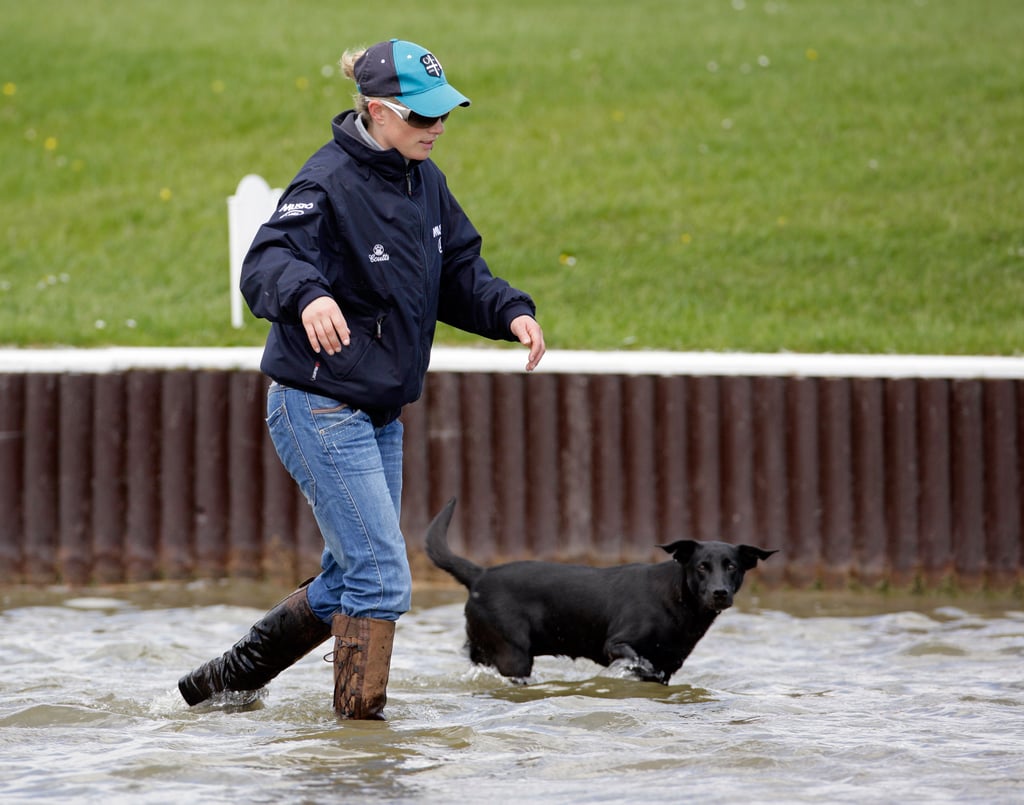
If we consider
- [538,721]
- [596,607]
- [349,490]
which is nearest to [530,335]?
[349,490]

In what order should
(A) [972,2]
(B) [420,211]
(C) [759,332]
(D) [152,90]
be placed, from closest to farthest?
(B) [420,211], (C) [759,332], (D) [152,90], (A) [972,2]

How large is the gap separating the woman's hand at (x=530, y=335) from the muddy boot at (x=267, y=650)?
3.67 feet

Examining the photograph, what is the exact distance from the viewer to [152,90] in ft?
47.0

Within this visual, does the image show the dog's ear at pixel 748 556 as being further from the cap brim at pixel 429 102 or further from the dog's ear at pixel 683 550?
the cap brim at pixel 429 102

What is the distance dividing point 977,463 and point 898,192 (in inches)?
174

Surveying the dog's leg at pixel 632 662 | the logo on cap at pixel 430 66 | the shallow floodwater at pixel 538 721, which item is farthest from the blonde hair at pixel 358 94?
the dog's leg at pixel 632 662

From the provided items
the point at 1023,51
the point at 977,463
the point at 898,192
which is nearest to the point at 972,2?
the point at 1023,51

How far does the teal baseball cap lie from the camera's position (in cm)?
426

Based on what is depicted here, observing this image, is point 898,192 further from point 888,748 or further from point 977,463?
point 888,748

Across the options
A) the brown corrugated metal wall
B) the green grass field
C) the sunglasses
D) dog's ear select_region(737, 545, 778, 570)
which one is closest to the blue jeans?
the sunglasses

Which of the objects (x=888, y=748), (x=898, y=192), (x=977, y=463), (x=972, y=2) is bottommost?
(x=888, y=748)

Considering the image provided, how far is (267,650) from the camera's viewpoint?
471 centimetres

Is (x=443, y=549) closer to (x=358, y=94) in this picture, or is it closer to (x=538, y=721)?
(x=538, y=721)

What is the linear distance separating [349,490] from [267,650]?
2.55ft
